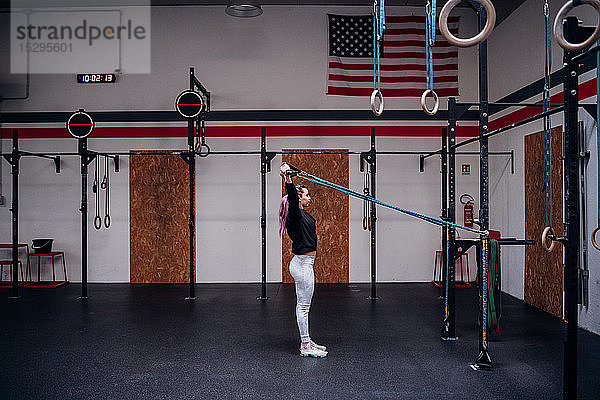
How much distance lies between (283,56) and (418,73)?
235cm

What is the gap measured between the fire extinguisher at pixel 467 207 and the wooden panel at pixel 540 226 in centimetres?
130

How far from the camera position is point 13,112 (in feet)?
27.5

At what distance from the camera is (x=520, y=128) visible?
6949 mm

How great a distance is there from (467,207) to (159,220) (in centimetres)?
534

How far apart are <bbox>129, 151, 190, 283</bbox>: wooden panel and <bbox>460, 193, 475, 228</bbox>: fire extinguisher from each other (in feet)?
15.8

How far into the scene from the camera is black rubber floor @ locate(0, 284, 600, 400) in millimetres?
3621

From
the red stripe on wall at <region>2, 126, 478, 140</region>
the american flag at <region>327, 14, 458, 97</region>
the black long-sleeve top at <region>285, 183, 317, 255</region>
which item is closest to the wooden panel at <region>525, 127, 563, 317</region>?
the red stripe on wall at <region>2, 126, 478, 140</region>

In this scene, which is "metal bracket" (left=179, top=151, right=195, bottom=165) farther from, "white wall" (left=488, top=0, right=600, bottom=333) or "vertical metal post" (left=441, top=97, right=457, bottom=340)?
"white wall" (left=488, top=0, right=600, bottom=333)

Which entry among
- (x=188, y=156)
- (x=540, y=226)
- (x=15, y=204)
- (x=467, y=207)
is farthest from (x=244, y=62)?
(x=540, y=226)

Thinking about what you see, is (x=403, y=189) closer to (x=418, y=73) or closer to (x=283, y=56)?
(x=418, y=73)

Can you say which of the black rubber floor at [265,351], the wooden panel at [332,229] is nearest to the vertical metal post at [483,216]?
the black rubber floor at [265,351]

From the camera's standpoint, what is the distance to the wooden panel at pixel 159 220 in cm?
825

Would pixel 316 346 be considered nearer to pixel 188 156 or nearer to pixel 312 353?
pixel 312 353

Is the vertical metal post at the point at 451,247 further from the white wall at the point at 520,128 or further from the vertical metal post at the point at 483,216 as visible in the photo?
the white wall at the point at 520,128
